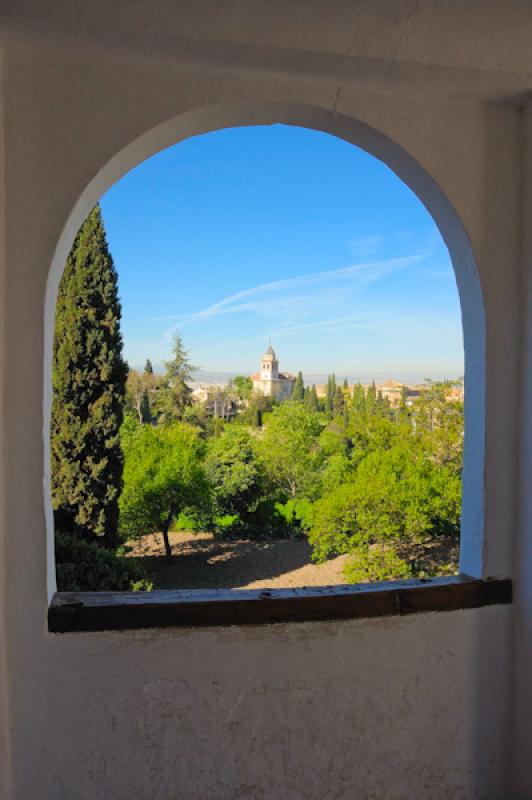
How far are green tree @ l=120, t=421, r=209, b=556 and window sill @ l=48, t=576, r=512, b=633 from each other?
10.1 m

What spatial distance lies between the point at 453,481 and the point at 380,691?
832cm

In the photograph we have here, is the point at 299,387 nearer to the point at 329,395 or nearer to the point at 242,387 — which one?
the point at 329,395

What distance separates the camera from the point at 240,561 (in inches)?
520

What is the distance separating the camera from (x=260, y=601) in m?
1.24

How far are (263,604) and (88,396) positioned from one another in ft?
23.0

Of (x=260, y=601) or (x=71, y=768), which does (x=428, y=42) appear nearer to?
(x=260, y=601)

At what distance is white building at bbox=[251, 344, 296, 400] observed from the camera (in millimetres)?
24234

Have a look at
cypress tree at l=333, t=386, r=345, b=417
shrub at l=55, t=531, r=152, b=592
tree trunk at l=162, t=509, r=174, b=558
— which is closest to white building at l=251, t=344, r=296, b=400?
cypress tree at l=333, t=386, r=345, b=417

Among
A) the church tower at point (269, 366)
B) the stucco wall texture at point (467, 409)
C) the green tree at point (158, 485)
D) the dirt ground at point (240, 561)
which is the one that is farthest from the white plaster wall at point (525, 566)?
the church tower at point (269, 366)

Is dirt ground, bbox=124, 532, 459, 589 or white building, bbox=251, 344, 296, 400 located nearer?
dirt ground, bbox=124, 532, 459, 589

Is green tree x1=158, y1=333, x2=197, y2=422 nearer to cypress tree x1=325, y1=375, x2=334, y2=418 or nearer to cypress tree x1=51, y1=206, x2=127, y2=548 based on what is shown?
cypress tree x1=325, y1=375, x2=334, y2=418

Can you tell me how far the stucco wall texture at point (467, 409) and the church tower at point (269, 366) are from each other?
23.9m

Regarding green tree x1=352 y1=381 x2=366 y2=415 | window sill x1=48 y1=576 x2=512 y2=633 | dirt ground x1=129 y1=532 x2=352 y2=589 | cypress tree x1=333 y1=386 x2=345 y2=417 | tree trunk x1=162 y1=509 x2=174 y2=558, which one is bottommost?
dirt ground x1=129 y1=532 x2=352 y2=589

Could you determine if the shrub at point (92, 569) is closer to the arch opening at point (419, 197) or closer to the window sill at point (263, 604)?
the window sill at point (263, 604)
